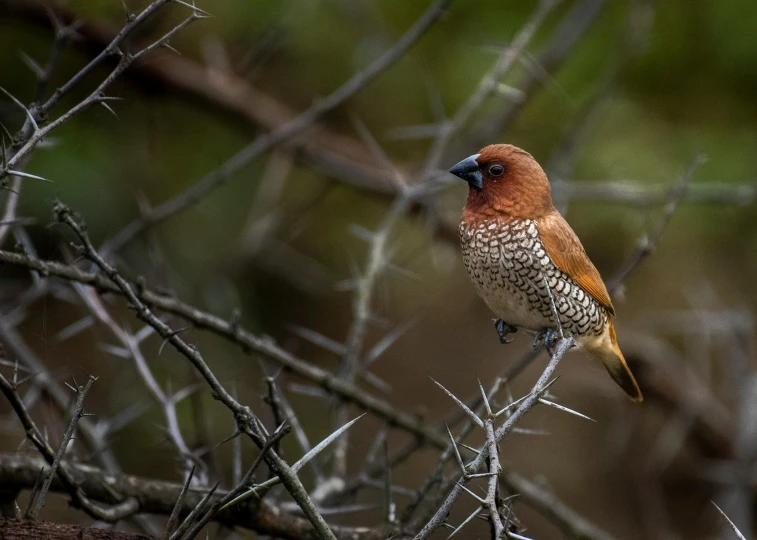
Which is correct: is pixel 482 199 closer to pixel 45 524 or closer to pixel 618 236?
pixel 45 524

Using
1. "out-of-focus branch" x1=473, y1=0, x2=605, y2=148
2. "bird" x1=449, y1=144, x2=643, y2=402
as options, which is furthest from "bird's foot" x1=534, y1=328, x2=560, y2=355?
"out-of-focus branch" x1=473, y1=0, x2=605, y2=148

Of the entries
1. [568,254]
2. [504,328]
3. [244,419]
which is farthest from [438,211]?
[244,419]

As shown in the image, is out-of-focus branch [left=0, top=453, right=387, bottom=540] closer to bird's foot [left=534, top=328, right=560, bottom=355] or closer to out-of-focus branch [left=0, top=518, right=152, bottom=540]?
out-of-focus branch [left=0, top=518, right=152, bottom=540]

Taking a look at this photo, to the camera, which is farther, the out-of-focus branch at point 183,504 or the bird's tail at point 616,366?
the bird's tail at point 616,366

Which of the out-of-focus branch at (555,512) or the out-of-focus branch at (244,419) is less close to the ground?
the out-of-focus branch at (244,419)

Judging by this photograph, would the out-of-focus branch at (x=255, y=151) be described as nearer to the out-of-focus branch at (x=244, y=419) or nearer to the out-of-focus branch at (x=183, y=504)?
the out-of-focus branch at (x=183, y=504)

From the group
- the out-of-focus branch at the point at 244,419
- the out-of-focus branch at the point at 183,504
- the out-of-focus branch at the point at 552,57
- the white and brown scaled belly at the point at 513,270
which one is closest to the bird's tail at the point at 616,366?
the white and brown scaled belly at the point at 513,270

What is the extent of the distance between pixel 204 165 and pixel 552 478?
391 cm

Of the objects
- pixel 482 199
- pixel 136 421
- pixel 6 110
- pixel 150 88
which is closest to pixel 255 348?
pixel 482 199

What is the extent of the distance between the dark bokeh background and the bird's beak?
2.35 m

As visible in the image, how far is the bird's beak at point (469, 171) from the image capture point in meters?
2.60

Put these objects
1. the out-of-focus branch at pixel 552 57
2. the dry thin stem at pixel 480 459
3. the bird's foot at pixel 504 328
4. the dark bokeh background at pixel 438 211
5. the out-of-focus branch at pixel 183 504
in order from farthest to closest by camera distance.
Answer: the dark bokeh background at pixel 438 211
the out-of-focus branch at pixel 552 57
the bird's foot at pixel 504 328
the out-of-focus branch at pixel 183 504
the dry thin stem at pixel 480 459

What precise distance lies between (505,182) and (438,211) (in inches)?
87.5

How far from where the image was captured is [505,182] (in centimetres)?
266
